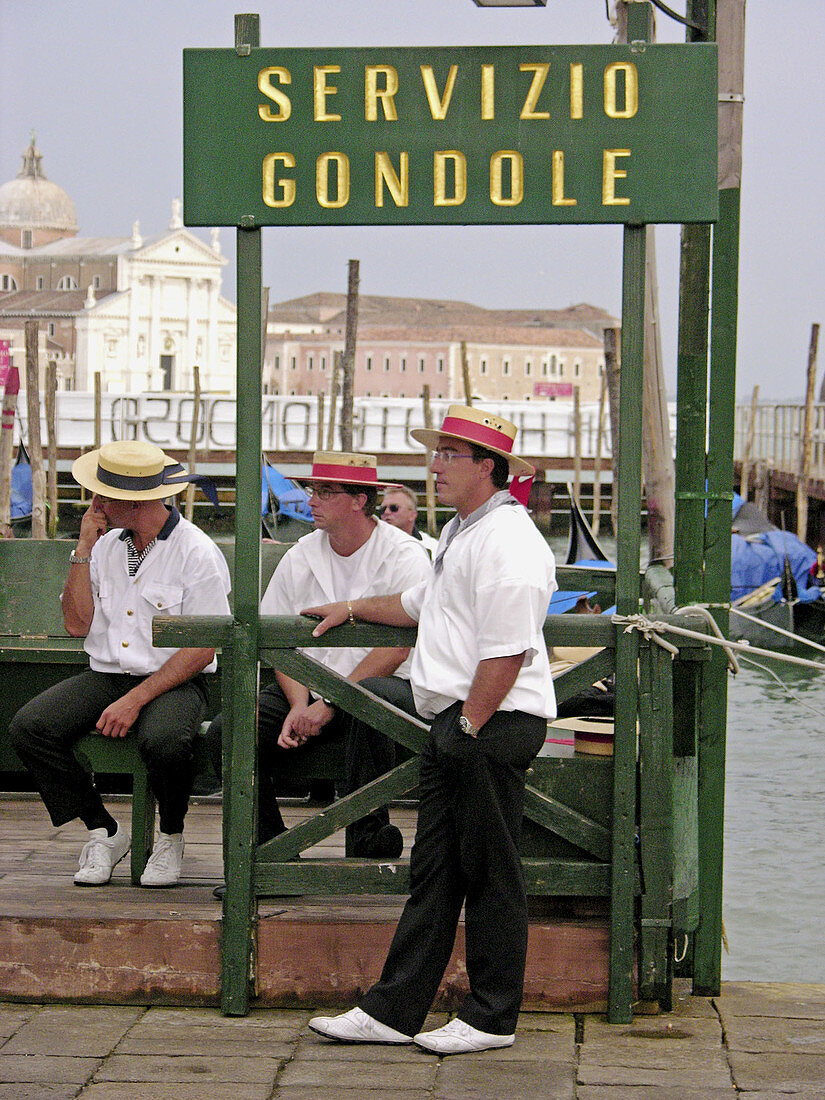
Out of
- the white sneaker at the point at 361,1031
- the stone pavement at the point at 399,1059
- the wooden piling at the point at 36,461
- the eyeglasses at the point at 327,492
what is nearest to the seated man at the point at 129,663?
the eyeglasses at the point at 327,492

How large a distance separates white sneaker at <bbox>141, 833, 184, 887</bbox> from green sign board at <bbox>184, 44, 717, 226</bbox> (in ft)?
5.60

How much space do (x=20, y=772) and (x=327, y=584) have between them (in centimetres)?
207

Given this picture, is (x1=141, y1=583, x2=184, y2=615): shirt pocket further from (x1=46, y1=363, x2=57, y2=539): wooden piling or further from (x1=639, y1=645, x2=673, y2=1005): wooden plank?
(x1=46, y1=363, x2=57, y2=539): wooden piling

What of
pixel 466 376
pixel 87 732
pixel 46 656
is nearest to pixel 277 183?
pixel 87 732

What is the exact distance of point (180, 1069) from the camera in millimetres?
3133

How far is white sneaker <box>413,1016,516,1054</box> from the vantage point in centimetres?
323

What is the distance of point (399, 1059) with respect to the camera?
3.21 metres

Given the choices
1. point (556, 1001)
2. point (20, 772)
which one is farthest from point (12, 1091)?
point (20, 772)

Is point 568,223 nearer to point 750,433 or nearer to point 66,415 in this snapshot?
point 750,433

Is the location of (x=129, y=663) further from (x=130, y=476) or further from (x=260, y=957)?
(x=260, y=957)

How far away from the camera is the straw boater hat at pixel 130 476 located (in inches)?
161

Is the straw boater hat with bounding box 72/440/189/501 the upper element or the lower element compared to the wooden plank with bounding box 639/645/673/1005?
upper

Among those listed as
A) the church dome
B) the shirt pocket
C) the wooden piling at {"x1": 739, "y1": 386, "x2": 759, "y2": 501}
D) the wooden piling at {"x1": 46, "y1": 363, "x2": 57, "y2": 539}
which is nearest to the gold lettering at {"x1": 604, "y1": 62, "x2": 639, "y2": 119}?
the shirt pocket

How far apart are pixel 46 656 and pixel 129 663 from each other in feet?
3.22
